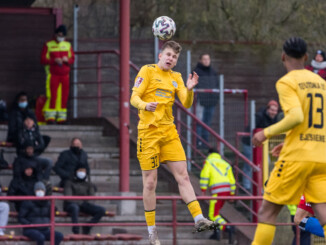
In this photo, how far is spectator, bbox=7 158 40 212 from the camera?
17.0 m

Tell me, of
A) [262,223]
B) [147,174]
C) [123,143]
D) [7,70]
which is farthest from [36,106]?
[262,223]

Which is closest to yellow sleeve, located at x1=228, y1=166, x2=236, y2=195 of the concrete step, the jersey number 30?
the concrete step

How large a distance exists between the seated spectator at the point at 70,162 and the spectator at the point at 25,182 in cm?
65

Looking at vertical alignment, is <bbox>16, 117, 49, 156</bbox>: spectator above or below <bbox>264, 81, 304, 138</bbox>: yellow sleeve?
below

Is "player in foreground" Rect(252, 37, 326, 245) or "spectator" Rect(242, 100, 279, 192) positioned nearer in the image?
"player in foreground" Rect(252, 37, 326, 245)

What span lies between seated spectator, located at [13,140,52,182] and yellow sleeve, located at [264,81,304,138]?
8.31 meters

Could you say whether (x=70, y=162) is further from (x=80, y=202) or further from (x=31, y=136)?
(x=31, y=136)

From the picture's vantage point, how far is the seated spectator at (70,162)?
1777 cm

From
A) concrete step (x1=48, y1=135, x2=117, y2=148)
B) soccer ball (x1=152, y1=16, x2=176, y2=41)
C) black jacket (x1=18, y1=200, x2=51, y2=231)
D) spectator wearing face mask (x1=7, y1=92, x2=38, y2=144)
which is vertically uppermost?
soccer ball (x1=152, y1=16, x2=176, y2=41)

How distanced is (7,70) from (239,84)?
5.52 m

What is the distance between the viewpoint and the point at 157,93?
12180mm

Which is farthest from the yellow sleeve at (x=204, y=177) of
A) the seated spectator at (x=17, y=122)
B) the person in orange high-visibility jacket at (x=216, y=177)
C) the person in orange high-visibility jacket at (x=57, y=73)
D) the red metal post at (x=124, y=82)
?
the person in orange high-visibility jacket at (x=57, y=73)

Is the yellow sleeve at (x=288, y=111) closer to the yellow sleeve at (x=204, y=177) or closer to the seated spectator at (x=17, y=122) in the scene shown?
the yellow sleeve at (x=204, y=177)

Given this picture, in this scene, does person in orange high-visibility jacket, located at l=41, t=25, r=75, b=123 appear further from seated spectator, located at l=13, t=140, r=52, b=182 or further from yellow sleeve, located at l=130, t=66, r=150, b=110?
yellow sleeve, located at l=130, t=66, r=150, b=110
